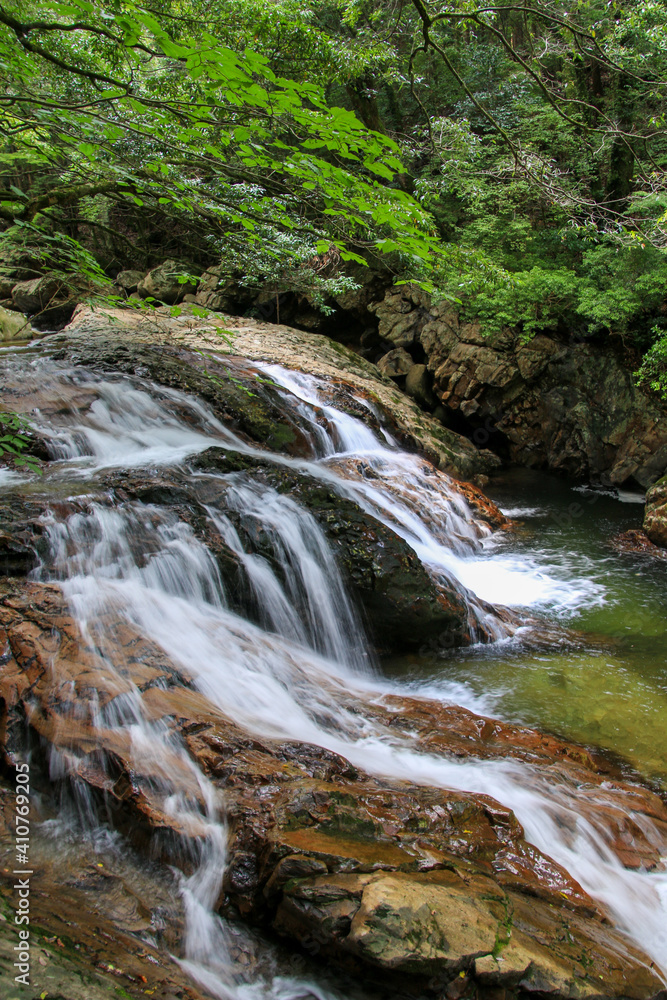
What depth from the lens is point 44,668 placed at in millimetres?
3273

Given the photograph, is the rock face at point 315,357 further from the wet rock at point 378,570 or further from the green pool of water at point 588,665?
the wet rock at point 378,570

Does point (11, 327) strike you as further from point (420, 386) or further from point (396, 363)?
point (420, 386)

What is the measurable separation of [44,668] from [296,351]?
9306mm

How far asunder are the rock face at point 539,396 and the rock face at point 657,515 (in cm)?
227

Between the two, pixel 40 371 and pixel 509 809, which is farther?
pixel 40 371

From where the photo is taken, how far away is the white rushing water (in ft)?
9.59

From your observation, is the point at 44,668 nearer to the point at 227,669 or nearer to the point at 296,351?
the point at 227,669

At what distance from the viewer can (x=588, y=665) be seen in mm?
5387

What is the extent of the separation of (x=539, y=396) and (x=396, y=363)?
3407mm

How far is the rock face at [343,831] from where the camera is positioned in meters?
2.21

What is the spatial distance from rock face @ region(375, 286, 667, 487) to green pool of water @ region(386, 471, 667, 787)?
3916 mm

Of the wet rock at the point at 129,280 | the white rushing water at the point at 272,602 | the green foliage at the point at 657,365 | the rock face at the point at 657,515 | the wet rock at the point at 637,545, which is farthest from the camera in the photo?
the wet rock at the point at 129,280

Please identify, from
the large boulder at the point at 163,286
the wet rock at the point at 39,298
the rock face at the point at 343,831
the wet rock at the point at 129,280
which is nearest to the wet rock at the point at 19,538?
the rock face at the point at 343,831

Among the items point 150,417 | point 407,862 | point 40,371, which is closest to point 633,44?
point 150,417
